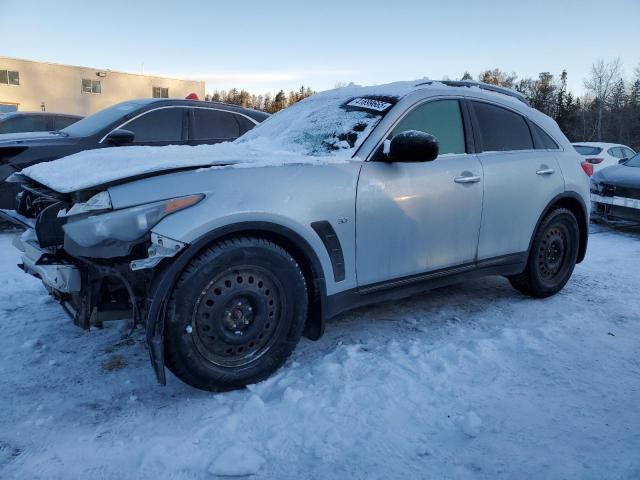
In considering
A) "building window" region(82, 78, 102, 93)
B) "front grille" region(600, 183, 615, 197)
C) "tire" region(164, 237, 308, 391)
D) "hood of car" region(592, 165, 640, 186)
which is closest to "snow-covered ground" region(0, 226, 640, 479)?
"tire" region(164, 237, 308, 391)

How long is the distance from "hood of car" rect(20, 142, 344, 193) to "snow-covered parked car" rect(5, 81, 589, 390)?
15mm

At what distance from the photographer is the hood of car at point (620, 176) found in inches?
Answer: 301

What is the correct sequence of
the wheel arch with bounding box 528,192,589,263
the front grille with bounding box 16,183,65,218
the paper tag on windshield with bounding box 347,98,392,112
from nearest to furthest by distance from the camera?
the front grille with bounding box 16,183,65,218 < the paper tag on windshield with bounding box 347,98,392,112 < the wheel arch with bounding box 528,192,589,263

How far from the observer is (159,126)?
6.22 metres

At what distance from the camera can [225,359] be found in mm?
2664

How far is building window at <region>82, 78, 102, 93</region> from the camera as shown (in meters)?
30.7

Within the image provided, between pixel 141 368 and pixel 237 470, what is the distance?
116 cm

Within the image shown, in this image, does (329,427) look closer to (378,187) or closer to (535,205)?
(378,187)

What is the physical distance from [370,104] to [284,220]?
1.28m

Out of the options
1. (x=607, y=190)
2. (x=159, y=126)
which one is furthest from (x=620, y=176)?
(x=159, y=126)

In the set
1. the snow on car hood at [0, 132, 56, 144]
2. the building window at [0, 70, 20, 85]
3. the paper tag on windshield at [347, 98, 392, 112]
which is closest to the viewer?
the paper tag on windshield at [347, 98, 392, 112]

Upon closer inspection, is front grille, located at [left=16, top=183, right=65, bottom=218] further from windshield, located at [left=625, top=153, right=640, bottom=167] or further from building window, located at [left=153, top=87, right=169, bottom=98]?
building window, located at [left=153, top=87, right=169, bottom=98]

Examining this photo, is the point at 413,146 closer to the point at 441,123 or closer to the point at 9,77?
the point at 441,123

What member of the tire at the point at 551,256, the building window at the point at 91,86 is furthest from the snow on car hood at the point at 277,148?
the building window at the point at 91,86
